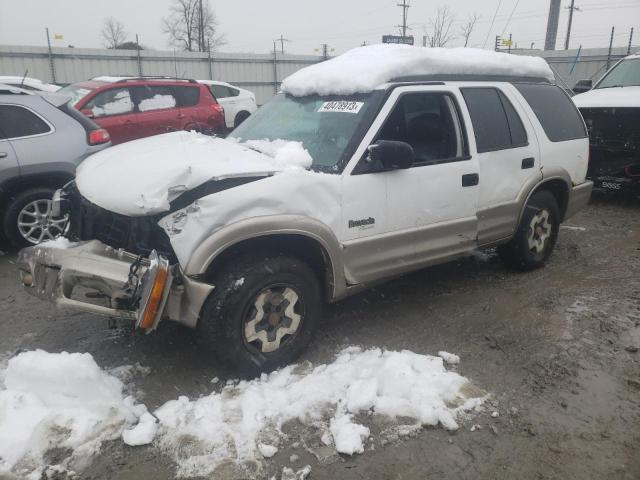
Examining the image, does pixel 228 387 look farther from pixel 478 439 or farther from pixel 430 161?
pixel 430 161

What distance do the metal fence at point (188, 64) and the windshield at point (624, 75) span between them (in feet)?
40.1

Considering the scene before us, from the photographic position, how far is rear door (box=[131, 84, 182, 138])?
30.9 feet

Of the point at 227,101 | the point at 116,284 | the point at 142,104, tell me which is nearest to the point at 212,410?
the point at 116,284

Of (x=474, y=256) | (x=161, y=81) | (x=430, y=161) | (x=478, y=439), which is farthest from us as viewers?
(x=161, y=81)

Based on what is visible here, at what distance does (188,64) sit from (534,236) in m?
18.7

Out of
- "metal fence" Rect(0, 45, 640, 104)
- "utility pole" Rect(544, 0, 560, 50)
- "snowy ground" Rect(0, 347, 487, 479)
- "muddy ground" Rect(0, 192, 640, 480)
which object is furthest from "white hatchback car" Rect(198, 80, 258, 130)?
"utility pole" Rect(544, 0, 560, 50)

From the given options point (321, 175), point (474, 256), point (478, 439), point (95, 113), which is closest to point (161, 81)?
point (95, 113)

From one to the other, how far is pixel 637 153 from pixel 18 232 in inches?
313

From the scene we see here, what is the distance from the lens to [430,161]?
3820mm

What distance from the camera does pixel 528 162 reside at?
14.9ft

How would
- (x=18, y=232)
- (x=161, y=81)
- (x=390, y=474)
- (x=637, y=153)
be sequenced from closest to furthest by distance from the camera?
(x=390, y=474), (x=18, y=232), (x=637, y=153), (x=161, y=81)

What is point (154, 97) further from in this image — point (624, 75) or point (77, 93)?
point (624, 75)

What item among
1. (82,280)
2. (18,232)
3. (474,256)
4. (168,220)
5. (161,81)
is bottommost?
(474,256)

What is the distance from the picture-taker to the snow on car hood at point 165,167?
2832 millimetres
